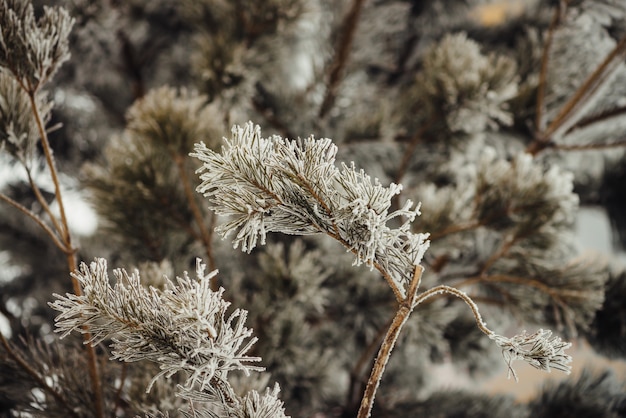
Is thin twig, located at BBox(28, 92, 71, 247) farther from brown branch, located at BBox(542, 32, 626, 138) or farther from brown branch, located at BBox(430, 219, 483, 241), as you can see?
brown branch, located at BBox(542, 32, 626, 138)

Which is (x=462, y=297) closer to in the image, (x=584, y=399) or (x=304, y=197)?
(x=304, y=197)

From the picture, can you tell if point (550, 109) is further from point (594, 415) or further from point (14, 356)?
point (14, 356)

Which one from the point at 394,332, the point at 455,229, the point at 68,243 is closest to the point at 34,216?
the point at 68,243

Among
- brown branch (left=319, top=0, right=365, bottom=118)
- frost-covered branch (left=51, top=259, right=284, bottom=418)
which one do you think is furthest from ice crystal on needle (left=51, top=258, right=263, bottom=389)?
brown branch (left=319, top=0, right=365, bottom=118)

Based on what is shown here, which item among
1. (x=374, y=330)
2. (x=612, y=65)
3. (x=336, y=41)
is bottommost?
(x=374, y=330)

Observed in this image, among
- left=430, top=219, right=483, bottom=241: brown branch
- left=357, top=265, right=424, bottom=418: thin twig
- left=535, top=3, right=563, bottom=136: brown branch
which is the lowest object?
left=357, top=265, right=424, bottom=418: thin twig

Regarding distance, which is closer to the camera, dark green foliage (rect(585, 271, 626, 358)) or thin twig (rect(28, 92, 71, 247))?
thin twig (rect(28, 92, 71, 247))

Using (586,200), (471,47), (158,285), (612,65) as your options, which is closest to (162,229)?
(158,285)
